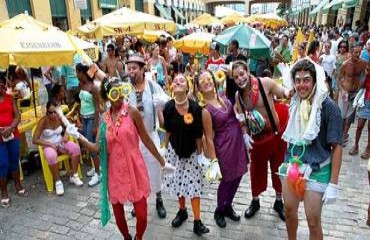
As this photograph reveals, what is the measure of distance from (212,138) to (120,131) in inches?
40.6

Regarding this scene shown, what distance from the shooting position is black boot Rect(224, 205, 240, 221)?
3982mm

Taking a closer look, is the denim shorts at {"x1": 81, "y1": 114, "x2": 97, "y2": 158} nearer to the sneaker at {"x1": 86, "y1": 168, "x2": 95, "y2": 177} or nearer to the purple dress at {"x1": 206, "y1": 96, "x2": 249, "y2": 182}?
the sneaker at {"x1": 86, "y1": 168, "x2": 95, "y2": 177}

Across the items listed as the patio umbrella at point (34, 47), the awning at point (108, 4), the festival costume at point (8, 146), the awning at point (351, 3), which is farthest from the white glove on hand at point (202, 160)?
the awning at point (108, 4)

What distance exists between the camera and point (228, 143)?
11.6 feet

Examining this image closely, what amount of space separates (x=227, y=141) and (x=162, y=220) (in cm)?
135

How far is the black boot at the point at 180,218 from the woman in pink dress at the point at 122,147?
84 cm

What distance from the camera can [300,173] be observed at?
2715 millimetres

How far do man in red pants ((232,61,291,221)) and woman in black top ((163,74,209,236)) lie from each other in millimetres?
546

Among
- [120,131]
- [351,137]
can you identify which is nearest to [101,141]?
[120,131]

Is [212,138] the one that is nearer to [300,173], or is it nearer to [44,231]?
[300,173]

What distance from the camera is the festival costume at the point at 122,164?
2953 mm

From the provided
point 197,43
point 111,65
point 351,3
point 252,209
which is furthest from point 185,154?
point 351,3

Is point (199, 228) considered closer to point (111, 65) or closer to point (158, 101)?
point (158, 101)

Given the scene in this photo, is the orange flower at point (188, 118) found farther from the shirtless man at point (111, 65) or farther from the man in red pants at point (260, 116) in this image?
the shirtless man at point (111, 65)
